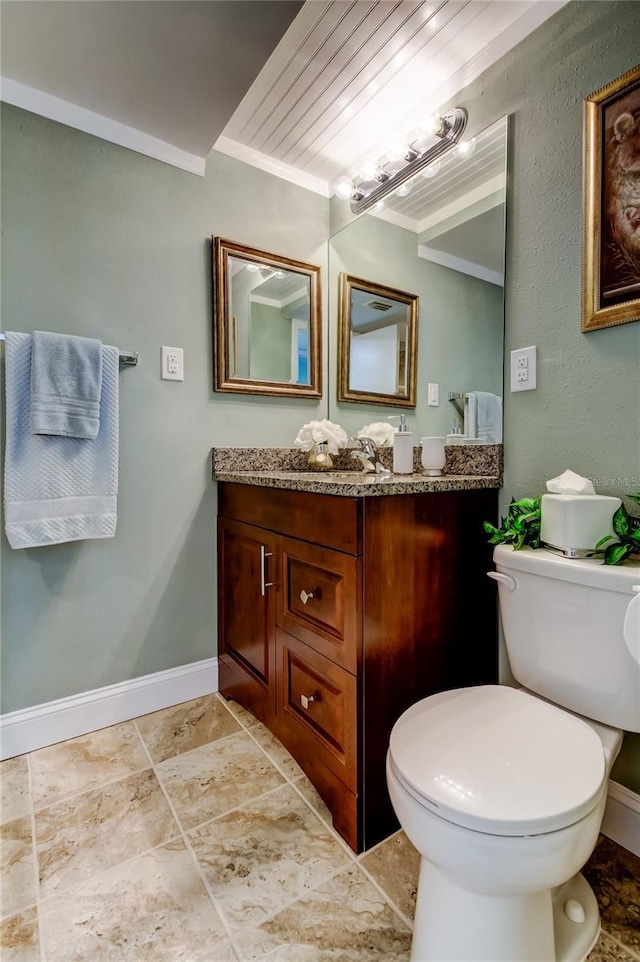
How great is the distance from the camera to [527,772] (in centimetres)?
71

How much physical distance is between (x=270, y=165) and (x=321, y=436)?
1.16m

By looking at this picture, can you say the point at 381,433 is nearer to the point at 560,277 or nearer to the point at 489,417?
the point at 489,417

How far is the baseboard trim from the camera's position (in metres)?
1.05

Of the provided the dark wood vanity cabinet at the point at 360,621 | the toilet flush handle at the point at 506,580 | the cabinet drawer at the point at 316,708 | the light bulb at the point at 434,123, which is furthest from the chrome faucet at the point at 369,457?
the light bulb at the point at 434,123

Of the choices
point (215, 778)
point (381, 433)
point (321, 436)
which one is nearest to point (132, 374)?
point (321, 436)

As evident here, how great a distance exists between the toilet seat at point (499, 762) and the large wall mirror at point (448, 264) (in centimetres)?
89

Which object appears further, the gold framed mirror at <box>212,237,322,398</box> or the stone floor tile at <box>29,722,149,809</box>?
the gold framed mirror at <box>212,237,322,398</box>

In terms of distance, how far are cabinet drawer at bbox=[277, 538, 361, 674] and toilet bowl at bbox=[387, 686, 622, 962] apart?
22 cm

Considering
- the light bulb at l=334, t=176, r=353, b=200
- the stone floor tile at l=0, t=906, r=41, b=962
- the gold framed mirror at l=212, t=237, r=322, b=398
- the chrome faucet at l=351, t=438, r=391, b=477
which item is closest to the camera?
the stone floor tile at l=0, t=906, r=41, b=962

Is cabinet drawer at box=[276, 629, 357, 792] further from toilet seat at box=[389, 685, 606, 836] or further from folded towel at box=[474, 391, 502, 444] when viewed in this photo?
folded towel at box=[474, 391, 502, 444]

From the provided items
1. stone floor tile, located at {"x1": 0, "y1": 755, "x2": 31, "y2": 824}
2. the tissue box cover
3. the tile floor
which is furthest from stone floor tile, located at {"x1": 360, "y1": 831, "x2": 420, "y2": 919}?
stone floor tile, located at {"x1": 0, "y1": 755, "x2": 31, "y2": 824}

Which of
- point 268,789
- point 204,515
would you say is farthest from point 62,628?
point 268,789

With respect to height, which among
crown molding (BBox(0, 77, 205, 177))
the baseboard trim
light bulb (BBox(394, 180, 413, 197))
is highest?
crown molding (BBox(0, 77, 205, 177))

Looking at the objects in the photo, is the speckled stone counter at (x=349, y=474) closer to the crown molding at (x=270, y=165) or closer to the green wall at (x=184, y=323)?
the green wall at (x=184, y=323)
